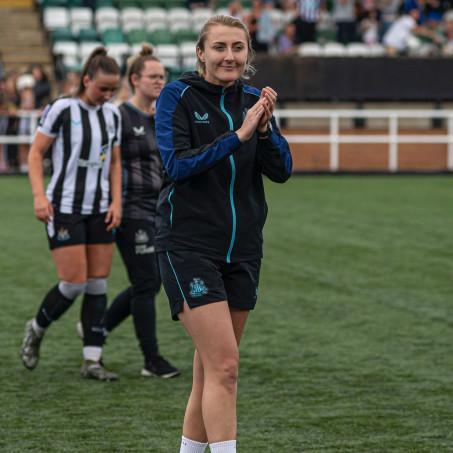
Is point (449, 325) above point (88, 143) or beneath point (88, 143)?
beneath

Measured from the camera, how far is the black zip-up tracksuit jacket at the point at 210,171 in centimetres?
449

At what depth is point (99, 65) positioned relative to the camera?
6.78 m

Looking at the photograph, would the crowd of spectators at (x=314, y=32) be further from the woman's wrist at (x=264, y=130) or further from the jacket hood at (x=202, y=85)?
the woman's wrist at (x=264, y=130)

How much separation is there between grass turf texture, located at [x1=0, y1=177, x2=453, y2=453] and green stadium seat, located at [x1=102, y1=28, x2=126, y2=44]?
12.3 m

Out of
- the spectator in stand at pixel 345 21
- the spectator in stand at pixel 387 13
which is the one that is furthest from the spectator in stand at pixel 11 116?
the spectator in stand at pixel 387 13

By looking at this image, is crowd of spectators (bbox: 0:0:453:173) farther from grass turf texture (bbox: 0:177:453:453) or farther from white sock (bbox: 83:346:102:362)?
white sock (bbox: 83:346:102:362)

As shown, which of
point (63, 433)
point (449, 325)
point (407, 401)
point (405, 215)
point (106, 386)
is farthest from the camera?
point (405, 215)

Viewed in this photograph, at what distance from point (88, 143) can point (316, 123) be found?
18053 mm

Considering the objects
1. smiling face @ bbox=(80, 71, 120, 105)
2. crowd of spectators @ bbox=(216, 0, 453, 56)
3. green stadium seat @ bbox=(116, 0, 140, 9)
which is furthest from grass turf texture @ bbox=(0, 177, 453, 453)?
green stadium seat @ bbox=(116, 0, 140, 9)

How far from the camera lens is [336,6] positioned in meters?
27.0

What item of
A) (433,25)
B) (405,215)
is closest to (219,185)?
(405,215)

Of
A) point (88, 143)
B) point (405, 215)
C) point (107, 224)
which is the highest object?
point (88, 143)

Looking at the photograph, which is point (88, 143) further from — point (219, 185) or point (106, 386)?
point (219, 185)

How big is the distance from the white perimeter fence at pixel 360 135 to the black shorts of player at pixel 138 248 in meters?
15.6
